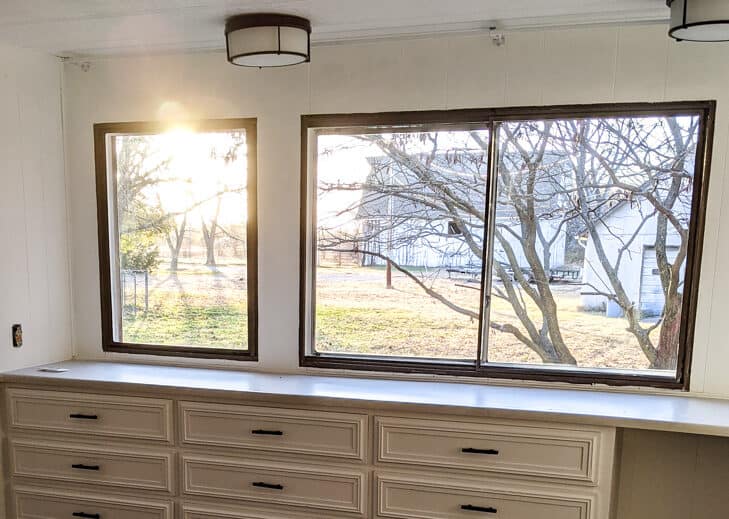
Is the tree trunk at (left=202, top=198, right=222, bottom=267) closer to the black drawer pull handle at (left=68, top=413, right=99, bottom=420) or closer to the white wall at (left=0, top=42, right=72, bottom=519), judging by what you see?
the white wall at (left=0, top=42, right=72, bottom=519)

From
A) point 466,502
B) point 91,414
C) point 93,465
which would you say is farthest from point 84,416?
point 466,502

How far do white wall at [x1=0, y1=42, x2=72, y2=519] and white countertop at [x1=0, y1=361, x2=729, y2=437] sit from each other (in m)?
0.16

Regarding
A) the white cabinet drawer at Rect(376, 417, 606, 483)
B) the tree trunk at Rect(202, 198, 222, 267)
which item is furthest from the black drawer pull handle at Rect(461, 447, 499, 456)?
the tree trunk at Rect(202, 198, 222, 267)

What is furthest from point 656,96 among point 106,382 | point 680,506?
point 106,382

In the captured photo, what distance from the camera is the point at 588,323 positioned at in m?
2.26

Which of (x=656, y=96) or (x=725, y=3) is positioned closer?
(x=725, y=3)

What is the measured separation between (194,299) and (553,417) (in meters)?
1.80

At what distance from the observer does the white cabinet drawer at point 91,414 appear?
225cm

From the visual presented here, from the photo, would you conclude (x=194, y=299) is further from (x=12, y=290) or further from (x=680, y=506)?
(x=680, y=506)

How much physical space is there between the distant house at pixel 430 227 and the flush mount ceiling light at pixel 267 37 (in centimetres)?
65

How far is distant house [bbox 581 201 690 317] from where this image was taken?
2176mm

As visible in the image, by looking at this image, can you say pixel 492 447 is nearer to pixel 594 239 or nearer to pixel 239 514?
pixel 594 239

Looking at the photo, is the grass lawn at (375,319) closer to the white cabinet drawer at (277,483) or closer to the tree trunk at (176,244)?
the tree trunk at (176,244)

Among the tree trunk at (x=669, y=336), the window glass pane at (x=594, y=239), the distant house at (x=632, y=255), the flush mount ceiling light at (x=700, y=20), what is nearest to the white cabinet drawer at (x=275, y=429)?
the window glass pane at (x=594, y=239)
